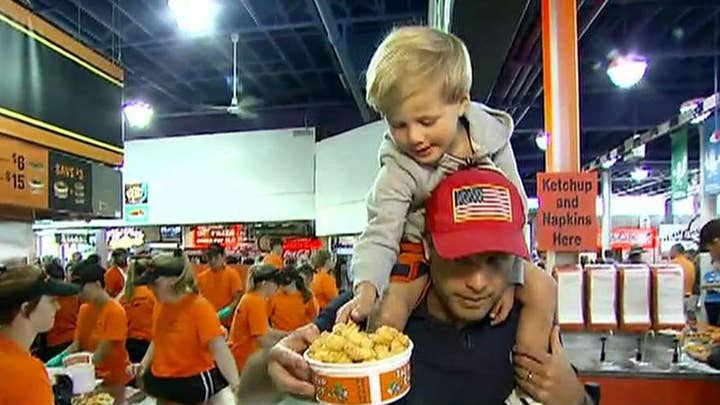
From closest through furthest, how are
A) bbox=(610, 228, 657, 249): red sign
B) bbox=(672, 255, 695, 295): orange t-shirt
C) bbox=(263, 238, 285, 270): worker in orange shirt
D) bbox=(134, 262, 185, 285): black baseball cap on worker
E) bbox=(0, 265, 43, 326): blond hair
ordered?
bbox=(0, 265, 43, 326): blond hair
bbox=(134, 262, 185, 285): black baseball cap on worker
bbox=(672, 255, 695, 295): orange t-shirt
bbox=(263, 238, 285, 270): worker in orange shirt
bbox=(610, 228, 657, 249): red sign

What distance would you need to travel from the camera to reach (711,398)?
4473 mm

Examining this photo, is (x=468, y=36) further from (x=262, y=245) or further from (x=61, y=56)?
(x=262, y=245)

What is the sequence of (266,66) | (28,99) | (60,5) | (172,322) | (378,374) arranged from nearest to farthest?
(378,374), (28,99), (172,322), (60,5), (266,66)

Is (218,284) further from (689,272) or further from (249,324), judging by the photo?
(689,272)

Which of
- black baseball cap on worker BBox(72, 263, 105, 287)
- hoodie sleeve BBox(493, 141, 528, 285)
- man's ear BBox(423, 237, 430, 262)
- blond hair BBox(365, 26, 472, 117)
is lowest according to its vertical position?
black baseball cap on worker BBox(72, 263, 105, 287)

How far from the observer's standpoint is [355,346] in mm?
1196

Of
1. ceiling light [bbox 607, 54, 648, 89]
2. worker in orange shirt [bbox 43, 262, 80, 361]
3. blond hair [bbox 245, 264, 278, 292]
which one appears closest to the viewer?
blond hair [bbox 245, 264, 278, 292]

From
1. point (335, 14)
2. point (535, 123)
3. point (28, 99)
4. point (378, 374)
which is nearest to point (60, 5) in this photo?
point (335, 14)

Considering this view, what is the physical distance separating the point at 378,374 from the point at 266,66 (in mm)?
11764

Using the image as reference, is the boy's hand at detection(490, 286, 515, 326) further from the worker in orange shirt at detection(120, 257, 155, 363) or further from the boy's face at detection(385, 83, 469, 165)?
the worker in orange shirt at detection(120, 257, 155, 363)

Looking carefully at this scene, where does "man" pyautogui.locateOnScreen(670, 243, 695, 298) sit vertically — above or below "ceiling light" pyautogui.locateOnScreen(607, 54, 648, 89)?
below

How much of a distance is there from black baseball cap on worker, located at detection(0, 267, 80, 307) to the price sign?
47 cm

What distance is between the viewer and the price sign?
3752mm

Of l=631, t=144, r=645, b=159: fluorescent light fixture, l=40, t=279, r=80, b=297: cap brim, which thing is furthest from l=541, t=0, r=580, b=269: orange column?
l=631, t=144, r=645, b=159: fluorescent light fixture
